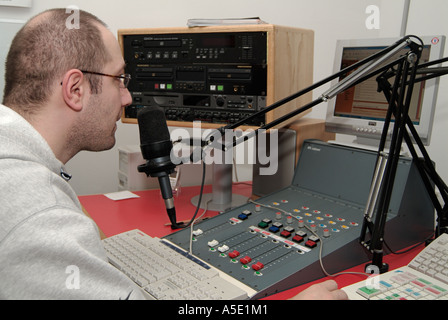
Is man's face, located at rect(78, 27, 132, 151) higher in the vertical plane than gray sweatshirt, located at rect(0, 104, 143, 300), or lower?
higher

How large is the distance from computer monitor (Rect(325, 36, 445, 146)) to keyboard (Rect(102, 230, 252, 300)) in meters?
0.70

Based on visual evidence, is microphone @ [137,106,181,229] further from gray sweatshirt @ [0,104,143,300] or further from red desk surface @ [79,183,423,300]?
gray sweatshirt @ [0,104,143,300]

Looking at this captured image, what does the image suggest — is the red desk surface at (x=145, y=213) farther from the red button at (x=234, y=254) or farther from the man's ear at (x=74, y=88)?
the man's ear at (x=74, y=88)

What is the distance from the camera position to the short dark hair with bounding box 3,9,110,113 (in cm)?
81

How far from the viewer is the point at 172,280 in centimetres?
87

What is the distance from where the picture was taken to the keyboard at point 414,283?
820 mm

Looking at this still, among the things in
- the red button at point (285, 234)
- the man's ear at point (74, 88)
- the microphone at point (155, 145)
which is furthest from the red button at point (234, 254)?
the man's ear at point (74, 88)

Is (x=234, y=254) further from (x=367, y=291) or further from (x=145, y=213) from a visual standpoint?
(x=145, y=213)

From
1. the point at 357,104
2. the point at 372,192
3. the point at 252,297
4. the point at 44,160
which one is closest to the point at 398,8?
the point at 357,104

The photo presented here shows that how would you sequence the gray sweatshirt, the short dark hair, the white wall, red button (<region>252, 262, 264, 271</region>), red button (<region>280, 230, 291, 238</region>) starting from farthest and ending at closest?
the white wall → red button (<region>280, 230, 291, 238</region>) → red button (<region>252, 262, 264, 271</region>) → the short dark hair → the gray sweatshirt

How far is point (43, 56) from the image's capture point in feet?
2.66

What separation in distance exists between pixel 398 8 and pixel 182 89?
3.69 feet

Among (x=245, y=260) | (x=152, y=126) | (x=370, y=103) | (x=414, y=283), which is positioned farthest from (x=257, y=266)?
(x=370, y=103)

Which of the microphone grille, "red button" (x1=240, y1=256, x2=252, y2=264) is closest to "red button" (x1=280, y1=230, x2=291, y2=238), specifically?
"red button" (x1=240, y1=256, x2=252, y2=264)
